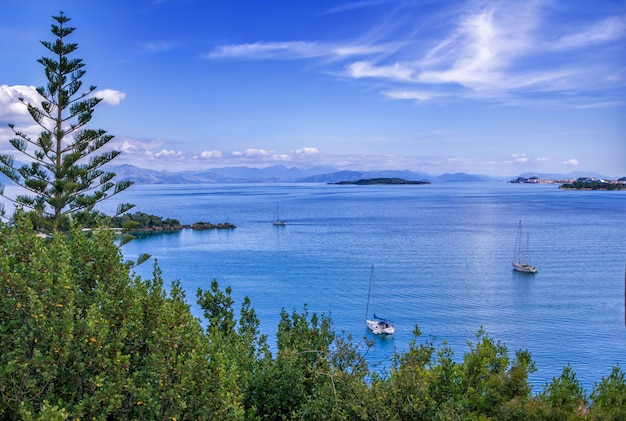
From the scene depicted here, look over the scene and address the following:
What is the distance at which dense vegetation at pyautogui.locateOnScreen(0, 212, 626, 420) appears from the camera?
3592mm

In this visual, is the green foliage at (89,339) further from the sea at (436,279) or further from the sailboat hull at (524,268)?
the sailboat hull at (524,268)

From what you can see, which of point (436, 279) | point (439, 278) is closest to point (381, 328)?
point (436, 279)

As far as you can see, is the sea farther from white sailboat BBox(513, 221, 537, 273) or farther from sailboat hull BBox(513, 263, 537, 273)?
white sailboat BBox(513, 221, 537, 273)

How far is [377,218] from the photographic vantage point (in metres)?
68.5

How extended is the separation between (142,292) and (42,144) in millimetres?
9911

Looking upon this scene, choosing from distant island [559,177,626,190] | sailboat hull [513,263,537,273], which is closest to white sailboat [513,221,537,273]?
sailboat hull [513,263,537,273]

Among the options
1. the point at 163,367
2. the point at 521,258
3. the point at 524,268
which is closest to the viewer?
the point at 163,367

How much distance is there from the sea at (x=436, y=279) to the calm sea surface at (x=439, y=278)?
0.09 meters

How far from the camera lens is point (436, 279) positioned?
31797 millimetres

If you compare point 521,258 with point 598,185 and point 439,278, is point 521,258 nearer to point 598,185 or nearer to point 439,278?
point 439,278

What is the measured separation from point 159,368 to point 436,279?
29.5 meters

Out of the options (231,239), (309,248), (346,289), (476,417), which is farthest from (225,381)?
(231,239)

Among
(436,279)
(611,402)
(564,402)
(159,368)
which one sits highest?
(159,368)

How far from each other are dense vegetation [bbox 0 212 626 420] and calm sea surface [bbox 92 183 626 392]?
8735mm
